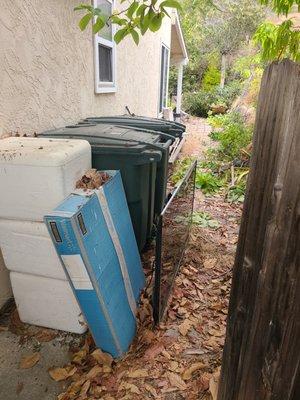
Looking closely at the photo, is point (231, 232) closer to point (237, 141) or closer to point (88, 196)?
point (88, 196)

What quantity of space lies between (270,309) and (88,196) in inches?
52.0

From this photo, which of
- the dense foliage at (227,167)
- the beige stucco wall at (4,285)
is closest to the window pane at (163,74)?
the dense foliage at (227,167)

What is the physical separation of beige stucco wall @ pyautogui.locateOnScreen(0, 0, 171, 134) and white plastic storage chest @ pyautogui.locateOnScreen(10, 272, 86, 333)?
4.21 feet

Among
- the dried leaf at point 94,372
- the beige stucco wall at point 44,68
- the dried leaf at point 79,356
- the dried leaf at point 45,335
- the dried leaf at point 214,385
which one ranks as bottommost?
the dried leaf at point 45,335

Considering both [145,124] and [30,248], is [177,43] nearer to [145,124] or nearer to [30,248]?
[145,124]

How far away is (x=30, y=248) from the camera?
2.21 m

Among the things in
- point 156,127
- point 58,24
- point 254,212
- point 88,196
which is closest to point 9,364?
point 88,196

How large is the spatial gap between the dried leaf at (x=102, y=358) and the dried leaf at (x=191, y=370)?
0.53m

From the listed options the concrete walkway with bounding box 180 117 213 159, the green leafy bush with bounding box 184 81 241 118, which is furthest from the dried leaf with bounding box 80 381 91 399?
the green leafy bush with bounding box 184 81 241 118

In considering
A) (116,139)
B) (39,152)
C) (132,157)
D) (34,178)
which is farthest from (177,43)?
(34,178)

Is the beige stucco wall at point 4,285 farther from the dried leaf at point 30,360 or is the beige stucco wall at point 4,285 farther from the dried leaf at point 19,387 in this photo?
the dried leaf at point 19,387

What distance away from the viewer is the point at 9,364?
7.19 feet

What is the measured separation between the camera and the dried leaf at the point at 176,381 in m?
1.99

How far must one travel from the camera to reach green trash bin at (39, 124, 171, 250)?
2.63 m
